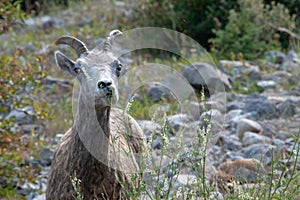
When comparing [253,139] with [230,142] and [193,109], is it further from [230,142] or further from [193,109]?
[193,109]

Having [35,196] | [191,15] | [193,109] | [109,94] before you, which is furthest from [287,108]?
[191,15]

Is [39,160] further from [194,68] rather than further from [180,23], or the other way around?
[180,23]

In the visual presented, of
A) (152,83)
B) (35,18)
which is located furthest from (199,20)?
(35,18)

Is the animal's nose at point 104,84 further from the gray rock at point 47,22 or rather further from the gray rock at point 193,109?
the gray rock at point 47,22

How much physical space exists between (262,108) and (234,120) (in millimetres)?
476

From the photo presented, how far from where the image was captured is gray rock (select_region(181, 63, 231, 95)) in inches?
387

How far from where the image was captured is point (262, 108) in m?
9.02

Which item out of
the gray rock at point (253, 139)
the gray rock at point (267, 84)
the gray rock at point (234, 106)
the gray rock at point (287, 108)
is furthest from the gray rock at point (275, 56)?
the gray rock at point (253, 139)

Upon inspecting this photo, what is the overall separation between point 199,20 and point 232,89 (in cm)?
325

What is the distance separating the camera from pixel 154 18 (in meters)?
13.2

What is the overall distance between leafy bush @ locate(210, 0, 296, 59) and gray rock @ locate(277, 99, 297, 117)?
252 cm

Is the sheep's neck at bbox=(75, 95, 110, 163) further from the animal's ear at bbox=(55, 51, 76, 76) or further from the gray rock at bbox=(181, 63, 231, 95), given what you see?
the gray rock at bbox=(181, 63, 231, 95)

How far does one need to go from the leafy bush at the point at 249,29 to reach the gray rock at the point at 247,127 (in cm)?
319

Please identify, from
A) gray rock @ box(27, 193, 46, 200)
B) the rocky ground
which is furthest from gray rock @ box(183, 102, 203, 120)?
gray rock @ box(27, 193, 46, 200)
